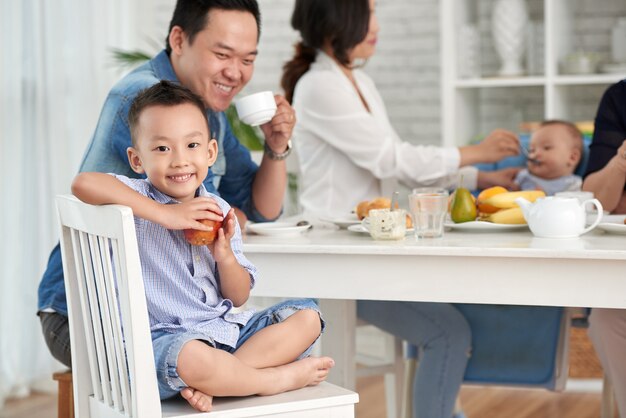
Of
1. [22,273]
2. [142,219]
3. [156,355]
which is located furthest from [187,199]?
[22,273]

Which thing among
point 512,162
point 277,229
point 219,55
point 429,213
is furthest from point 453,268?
point 512,162

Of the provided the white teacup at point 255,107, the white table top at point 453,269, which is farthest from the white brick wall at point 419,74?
the white table top at point 453,269

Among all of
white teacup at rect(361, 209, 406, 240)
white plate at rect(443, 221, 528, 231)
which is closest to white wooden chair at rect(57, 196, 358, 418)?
white teacup at rect(361, 209, 406, 240)

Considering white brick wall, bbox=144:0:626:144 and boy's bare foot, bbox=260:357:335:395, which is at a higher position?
white brick wall, bbox=144:0:626:144

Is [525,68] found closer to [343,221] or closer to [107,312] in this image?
[343,221]

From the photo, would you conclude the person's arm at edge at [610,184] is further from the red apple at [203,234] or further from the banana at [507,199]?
the red apple at [203,234]

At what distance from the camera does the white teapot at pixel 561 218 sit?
2.04 metres

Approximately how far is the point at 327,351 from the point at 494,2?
2.28 m

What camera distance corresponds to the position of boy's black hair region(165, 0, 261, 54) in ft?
7.66

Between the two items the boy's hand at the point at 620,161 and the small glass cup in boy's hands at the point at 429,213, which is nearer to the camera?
the small glass cup in boy's hands at the point at 429,213

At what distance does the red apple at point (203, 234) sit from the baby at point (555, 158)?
4.33 ft

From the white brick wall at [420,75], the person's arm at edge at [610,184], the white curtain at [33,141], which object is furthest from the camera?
the white brick wall at [420,75]

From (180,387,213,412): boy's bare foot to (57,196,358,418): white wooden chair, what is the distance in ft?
0.04

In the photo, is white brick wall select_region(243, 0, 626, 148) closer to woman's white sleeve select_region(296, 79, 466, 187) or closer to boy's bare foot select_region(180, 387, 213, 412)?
woman's white sleeve select_region(296, 79, 466, 187)
